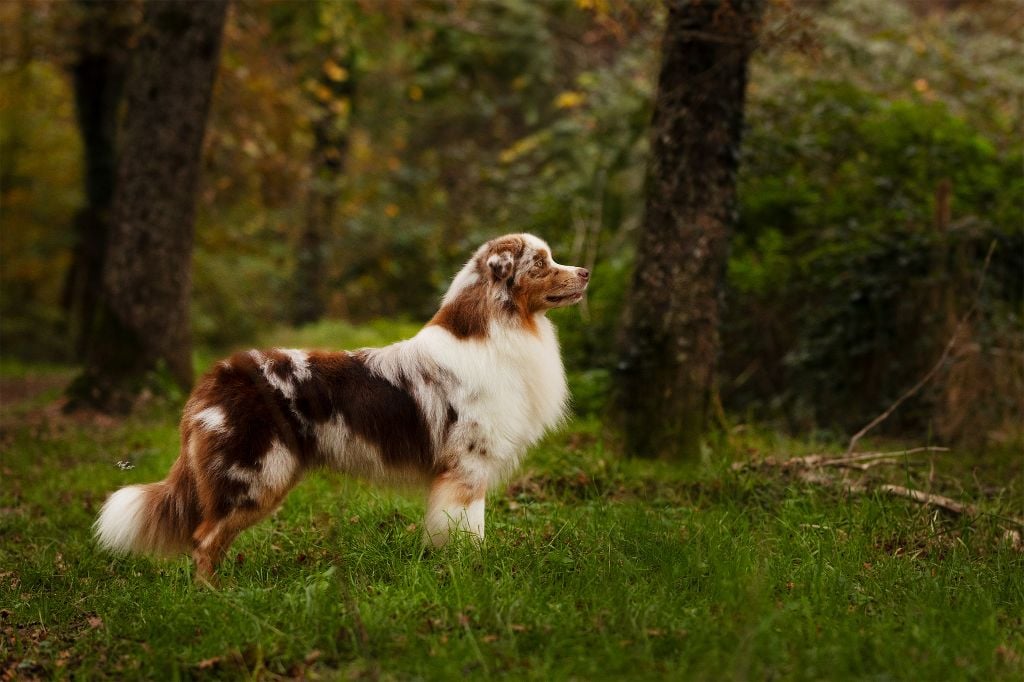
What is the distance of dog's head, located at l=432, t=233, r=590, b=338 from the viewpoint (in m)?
5.36

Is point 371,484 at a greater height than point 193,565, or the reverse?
point 371,484

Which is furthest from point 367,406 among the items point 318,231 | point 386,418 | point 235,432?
point 318,231

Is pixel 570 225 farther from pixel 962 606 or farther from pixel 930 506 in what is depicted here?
pixel 962 606

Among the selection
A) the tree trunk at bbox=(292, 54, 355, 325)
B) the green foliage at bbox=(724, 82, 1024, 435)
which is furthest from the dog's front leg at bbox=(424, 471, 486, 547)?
the tree trunk at bbox=(292, 54, 355, 325)

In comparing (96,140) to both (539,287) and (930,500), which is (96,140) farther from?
(930,500)

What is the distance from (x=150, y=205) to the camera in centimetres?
980

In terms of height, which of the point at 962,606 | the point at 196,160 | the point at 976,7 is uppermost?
the point at 976,7

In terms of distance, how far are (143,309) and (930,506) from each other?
7.66m

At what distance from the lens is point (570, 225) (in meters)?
12.1

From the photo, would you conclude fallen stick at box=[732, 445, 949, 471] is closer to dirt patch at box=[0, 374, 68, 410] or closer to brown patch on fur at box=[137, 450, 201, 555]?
brown patch on fur at box=[137, 450, 201, 555]

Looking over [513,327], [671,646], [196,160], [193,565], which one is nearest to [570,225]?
[196,160]

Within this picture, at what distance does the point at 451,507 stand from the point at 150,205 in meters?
6.22

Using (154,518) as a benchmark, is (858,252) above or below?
above

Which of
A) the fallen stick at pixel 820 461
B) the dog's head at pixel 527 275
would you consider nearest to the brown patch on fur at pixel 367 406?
the dog's head at pixel 527 275
